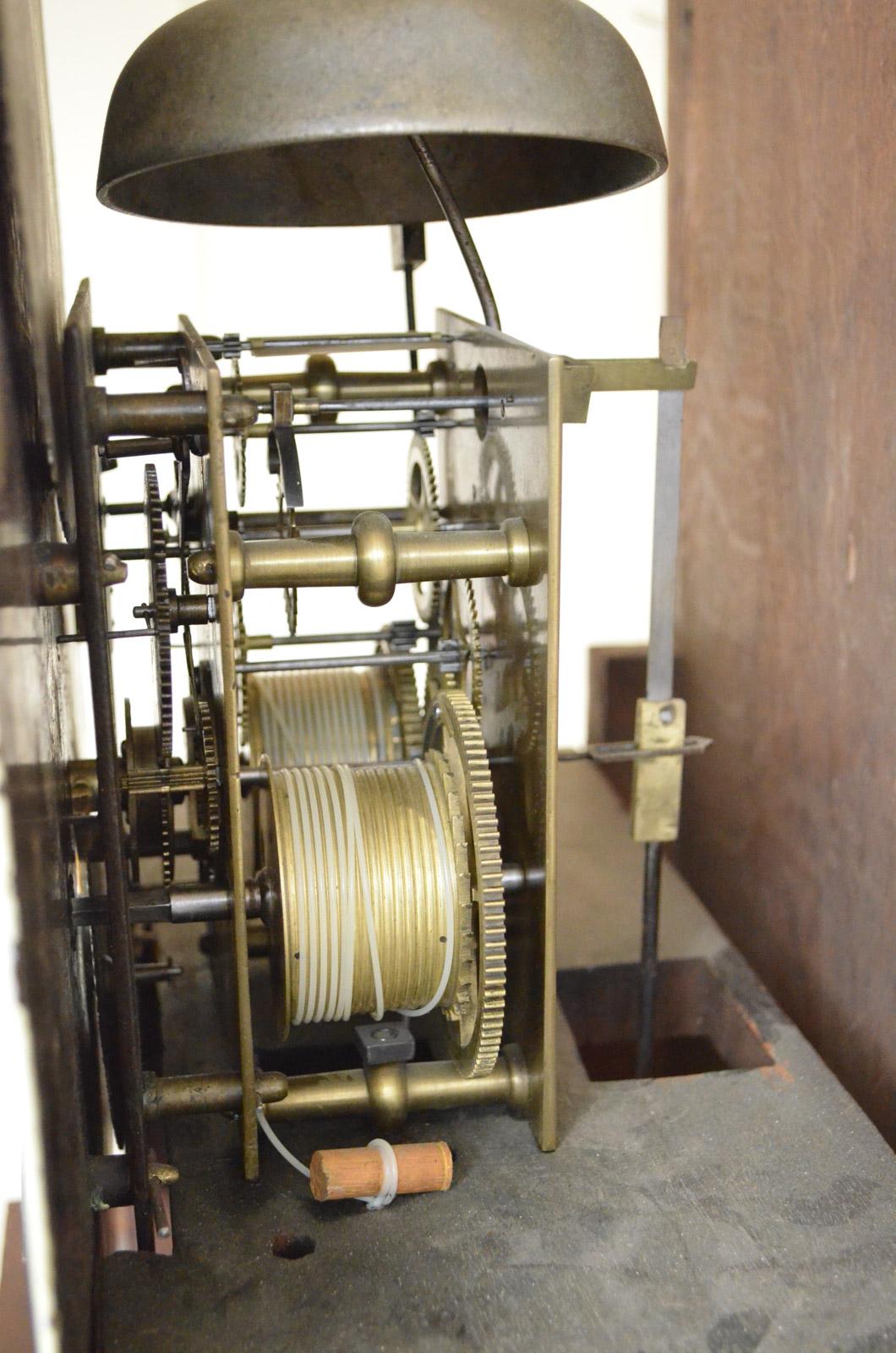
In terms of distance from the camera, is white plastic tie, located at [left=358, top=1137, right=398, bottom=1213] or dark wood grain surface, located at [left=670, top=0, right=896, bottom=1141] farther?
dark wood grain surface, located at [left=670, top=0, right=896, bottom=1141]

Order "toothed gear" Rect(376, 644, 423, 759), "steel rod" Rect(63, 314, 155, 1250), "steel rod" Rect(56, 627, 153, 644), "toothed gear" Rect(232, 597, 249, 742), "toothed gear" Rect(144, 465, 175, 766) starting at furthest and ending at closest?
"toothed gear" Rect(376, 644, 423, 759), "toothed gear" Rect(232, 597, 249, 742), "toothed gear" Rect(144, 465, 175, 766), "steel rod" Rect(56, 627, 153, 644), "steel rod" Rect(63, 314, 155, 1250)

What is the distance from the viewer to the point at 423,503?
189cm

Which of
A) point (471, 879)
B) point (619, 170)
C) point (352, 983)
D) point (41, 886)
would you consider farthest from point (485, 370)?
point (41, 886)

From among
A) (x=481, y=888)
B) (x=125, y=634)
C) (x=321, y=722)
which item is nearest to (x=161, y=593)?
(x=125, y=634)

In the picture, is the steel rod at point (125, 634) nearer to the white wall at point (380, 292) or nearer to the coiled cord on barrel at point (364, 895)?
the coiled cord on barrel at point (364, 895)

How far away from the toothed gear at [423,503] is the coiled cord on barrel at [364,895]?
52 centimetres

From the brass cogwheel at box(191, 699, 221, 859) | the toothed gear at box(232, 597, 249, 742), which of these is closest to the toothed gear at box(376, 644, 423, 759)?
the toothed gear at box(232, 597, 249, 742)

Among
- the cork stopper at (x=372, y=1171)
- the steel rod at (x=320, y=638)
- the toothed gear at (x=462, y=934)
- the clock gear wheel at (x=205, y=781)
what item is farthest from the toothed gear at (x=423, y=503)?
the cork stopper at (x=372, y=1171)

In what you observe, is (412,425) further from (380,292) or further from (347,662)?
(380,292)

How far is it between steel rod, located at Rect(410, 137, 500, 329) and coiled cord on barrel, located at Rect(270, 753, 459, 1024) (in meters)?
0.60

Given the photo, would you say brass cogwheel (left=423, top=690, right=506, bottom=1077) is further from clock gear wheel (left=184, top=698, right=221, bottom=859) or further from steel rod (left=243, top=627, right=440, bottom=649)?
steel rod (left=243, top=627, right=440, bottom=649)

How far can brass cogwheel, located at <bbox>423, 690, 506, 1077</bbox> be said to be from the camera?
1.26m

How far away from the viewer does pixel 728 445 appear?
80.7 inches

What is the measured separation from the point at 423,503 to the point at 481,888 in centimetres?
76
